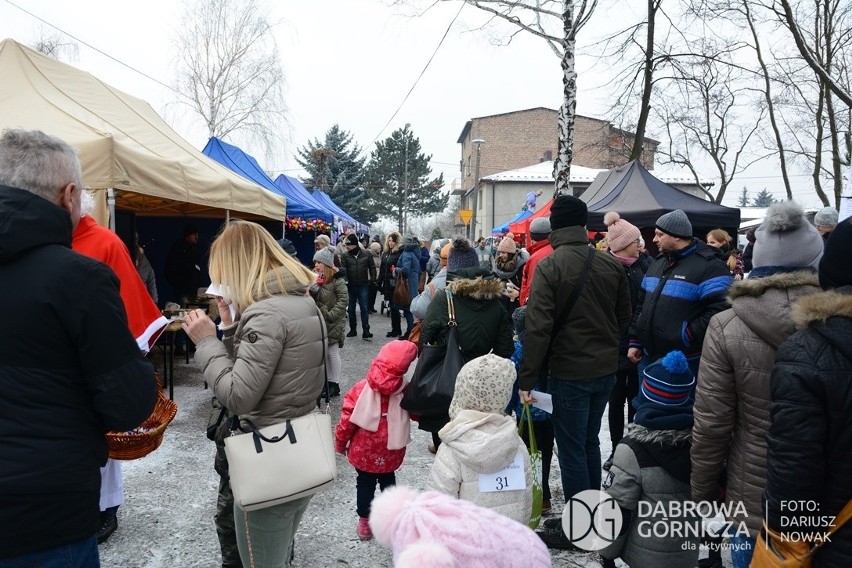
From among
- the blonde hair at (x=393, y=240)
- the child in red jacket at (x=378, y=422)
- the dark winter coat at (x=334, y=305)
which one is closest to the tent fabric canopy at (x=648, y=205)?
the dark winter coat at (x=334, y=305)

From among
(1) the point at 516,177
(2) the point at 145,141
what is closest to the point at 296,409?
(2) the point at 145,141

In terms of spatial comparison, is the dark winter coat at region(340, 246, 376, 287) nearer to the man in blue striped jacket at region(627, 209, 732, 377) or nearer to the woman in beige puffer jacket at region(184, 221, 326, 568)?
the man in blue striped jacket at region(627, 209, 732, 377)

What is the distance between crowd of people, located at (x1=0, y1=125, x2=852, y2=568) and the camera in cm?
149

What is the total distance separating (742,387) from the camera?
7.11ft

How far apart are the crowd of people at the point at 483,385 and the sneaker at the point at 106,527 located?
2 cm

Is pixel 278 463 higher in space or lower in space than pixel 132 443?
higher

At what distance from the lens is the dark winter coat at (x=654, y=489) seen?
251 cm

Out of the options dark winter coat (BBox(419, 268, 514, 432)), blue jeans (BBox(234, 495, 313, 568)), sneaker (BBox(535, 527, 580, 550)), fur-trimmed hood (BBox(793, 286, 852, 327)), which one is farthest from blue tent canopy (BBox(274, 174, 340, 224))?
fur-trimmed hood (BBox(793, 286, 852, 327))

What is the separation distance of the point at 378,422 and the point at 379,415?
0.04 meters

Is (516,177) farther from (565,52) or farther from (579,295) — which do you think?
(579,295)

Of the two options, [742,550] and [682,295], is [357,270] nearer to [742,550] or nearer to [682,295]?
[682,295]

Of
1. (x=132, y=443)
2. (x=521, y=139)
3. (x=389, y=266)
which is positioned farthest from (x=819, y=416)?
(x=521, y=139)

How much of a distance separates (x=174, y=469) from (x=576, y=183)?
32.9 metres

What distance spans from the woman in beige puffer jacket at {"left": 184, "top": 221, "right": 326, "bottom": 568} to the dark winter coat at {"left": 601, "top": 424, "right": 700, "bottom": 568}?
4.81ft
